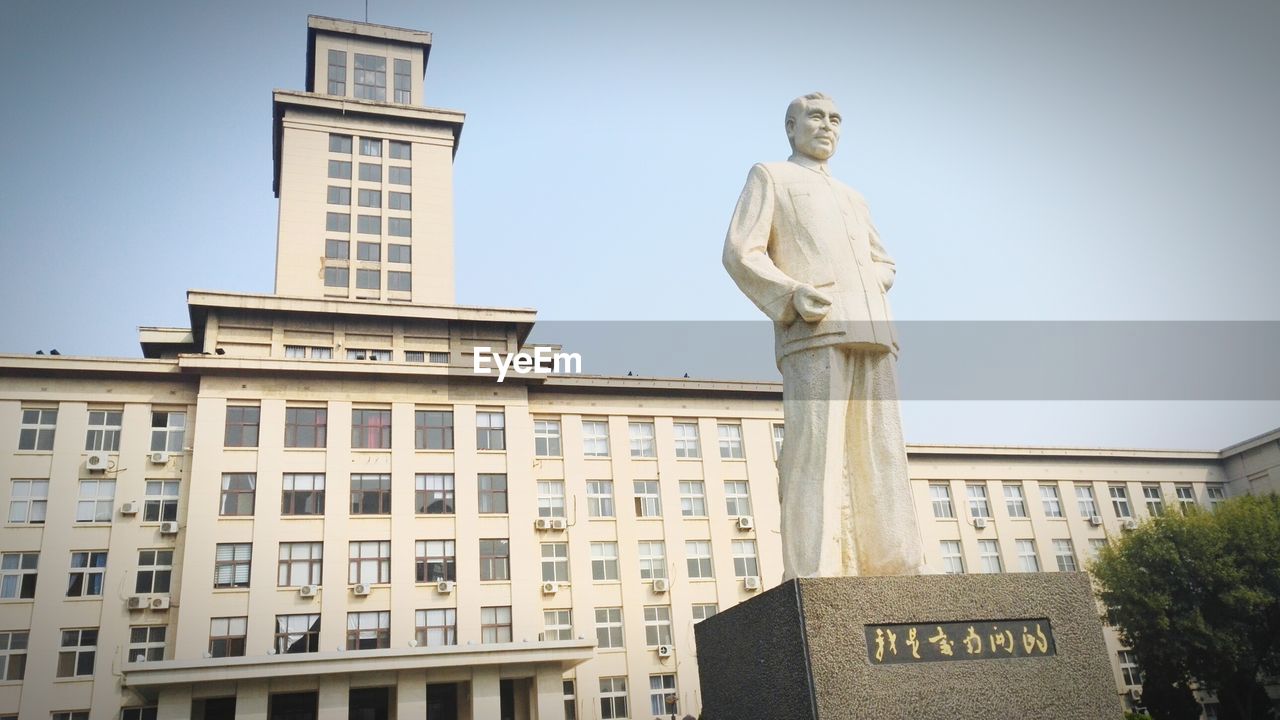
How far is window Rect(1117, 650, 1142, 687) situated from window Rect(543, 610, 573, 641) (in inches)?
853

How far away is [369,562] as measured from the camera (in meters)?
28.8

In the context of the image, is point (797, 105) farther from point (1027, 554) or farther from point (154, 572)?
point (1027, 554)

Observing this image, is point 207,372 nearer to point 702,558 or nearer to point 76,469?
point 76,469

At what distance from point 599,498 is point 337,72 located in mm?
23796

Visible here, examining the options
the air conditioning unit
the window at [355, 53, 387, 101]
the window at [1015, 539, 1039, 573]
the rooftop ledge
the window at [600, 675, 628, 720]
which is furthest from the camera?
the window at [355, 53, 387, 101]

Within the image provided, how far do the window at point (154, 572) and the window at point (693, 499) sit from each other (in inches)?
629

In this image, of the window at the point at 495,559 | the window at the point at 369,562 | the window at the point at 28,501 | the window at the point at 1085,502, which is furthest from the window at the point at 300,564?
the window at the point at 1085,502

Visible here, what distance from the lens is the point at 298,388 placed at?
29938mm

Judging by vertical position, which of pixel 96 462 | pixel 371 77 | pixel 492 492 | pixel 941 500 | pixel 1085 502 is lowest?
pixel 492 492

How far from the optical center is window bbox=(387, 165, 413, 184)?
136ft

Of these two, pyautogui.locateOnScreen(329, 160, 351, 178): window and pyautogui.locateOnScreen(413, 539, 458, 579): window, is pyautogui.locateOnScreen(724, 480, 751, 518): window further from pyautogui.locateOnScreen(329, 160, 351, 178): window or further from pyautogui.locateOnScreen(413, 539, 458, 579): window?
pyautogui.locateOnScreen(329, 160, 351, 178): window

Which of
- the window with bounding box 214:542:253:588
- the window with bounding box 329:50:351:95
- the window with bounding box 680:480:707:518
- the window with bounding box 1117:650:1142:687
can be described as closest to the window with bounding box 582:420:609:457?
the window with bounding box 680:480:707:518

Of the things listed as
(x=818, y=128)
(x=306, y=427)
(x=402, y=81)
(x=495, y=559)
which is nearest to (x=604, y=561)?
(x=495, y=559)

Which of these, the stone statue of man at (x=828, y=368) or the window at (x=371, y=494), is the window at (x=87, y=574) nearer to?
the window at (x=371, y=494)
